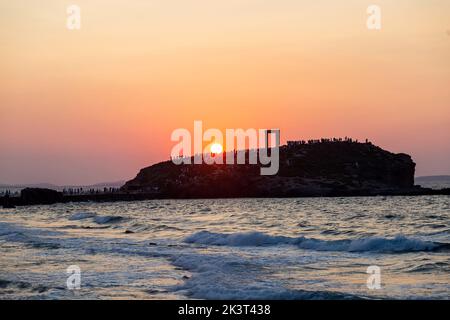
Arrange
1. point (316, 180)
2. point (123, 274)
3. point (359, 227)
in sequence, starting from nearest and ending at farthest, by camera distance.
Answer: point (123, 274)
point (359, 227)
point (316, 180)

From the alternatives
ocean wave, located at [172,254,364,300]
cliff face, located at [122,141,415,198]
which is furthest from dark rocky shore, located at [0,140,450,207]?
ocean wave, located at [172,254,364,300]

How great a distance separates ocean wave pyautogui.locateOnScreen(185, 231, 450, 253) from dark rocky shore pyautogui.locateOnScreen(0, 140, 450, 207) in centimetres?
10485

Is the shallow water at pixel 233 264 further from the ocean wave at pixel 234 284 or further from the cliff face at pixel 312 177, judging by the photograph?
the cliff face at pixel 312 177

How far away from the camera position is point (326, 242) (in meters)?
35.0

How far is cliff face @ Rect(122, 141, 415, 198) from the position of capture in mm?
161750

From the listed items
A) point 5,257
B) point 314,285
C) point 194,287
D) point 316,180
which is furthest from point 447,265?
point 316,180

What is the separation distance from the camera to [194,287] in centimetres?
2073

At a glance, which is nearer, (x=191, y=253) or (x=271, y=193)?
(x=191, y=253)

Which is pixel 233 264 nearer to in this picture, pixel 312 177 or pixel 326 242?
pixel 326 242

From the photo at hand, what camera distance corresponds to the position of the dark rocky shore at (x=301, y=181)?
155 m

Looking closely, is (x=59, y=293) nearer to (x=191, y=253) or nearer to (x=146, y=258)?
(x=146, y=258)

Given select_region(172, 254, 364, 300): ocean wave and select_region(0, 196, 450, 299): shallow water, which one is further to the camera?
select_region(0, 196, 450, 299): shallow water

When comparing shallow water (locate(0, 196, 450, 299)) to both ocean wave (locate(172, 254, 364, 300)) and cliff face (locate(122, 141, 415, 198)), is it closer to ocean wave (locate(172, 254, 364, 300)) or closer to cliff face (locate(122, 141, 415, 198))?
ocean wave (locate(172, 254, 364, 300))
